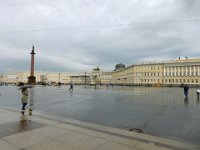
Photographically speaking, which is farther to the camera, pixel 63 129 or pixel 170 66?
pixel 170 66

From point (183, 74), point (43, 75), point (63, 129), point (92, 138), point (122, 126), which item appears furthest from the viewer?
point (43, 75)

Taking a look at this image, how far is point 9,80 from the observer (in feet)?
653

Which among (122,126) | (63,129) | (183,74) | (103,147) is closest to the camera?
(103,147)

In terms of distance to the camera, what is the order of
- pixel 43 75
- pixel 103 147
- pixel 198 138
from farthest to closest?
1. pixel 43 75
2. pixel 198 138
3. pixel 103 147

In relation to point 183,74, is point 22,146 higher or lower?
lower

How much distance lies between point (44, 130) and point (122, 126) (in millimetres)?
3023

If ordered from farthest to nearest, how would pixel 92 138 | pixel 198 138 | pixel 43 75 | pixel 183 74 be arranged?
1. pixel 43 75
2. pixel 183 74
3. pixel 198 138
4. pixel 92 138

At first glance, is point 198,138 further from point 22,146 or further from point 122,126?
point 22,146

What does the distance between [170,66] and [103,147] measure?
121 m

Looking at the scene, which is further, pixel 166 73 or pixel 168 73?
pixel 166 73

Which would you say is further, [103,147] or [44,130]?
[44,130]

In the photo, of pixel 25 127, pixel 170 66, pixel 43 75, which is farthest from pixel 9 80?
pixel 25 127

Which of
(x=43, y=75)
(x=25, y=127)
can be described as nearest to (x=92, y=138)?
(x=25, y=127)

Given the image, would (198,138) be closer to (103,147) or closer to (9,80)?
(103,147)
